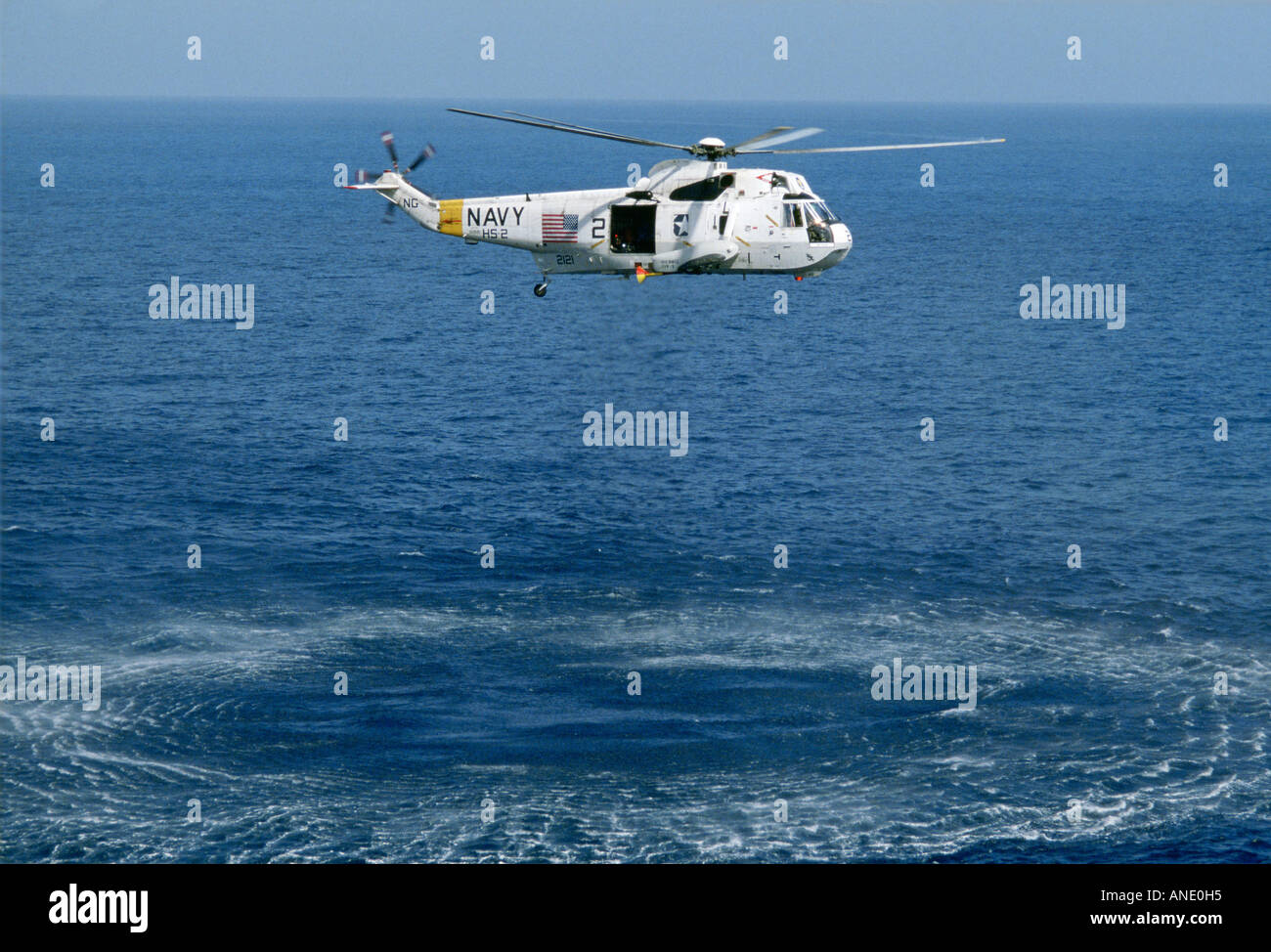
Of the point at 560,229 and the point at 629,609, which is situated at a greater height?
the point at 560,229

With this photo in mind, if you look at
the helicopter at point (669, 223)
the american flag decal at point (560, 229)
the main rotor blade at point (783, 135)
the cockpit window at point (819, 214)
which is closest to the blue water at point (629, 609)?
the helicopter at point (669, 223)

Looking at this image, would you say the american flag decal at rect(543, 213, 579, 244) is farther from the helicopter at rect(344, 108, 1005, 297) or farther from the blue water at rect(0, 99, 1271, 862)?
the blue water at rect(0, 99, 1271, 862)

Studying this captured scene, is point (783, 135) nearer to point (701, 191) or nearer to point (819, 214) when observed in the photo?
point (701, 191)

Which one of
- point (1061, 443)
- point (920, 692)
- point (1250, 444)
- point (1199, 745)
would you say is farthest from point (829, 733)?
point (1250, 444)

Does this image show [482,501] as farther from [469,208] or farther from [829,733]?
[469,208]

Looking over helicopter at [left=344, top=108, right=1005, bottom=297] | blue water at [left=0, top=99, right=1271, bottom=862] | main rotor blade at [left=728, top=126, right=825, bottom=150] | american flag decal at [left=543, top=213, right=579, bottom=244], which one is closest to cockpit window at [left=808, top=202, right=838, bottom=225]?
helicopter at [left=344, top=108, right=1005, bottom=297]

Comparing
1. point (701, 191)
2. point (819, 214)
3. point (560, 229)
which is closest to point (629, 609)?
point (819, 214)

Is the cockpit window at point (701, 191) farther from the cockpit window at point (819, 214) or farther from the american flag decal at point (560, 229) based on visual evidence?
the american flag decal at point (560, 229)
